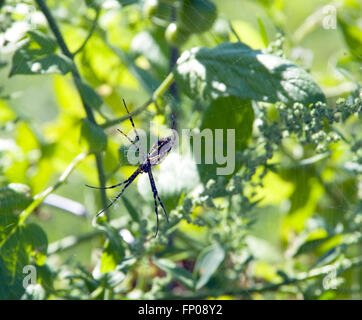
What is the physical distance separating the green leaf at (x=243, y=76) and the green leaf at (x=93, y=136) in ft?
0.22

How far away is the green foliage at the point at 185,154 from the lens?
31 centimetres

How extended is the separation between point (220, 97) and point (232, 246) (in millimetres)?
138

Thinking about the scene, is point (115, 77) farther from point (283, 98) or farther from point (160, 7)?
point (283, 98)

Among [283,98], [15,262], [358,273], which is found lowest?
[358,273]

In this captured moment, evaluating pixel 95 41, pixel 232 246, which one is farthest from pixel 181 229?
pixel 95 41

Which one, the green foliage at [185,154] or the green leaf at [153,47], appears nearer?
the green foliage at [185,154]

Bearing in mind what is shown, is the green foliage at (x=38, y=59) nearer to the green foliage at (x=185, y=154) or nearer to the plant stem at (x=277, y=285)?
the green foliage at (x=185, y=154)

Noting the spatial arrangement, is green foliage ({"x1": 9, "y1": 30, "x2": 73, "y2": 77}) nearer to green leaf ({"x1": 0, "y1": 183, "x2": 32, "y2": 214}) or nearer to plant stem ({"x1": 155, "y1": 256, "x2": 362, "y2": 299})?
green leaf ({"x1": 0, "y1": 183, "x2": 32, "y2": 214})

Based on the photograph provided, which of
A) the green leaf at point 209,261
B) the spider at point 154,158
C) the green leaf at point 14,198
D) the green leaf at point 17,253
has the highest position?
the spider at point 154,158

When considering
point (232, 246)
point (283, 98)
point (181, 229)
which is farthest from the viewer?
point (181, 229)

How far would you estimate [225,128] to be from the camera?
1.07ft

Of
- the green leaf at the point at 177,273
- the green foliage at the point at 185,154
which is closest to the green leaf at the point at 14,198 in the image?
the green foliage at the point at 185,154

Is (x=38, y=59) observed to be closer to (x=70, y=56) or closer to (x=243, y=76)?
(x=70, y=56)
